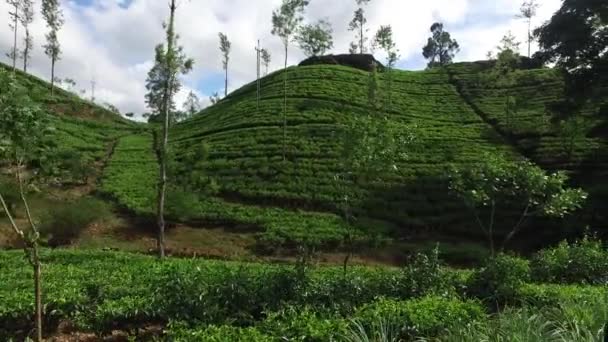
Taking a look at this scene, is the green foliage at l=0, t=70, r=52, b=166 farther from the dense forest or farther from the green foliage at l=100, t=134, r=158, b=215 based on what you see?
the green foliage at l=100, t=134, r=158, b=215

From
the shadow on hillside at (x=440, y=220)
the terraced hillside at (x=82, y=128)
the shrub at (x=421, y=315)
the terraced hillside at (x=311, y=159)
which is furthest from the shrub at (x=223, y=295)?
the terraced hillside at (x=82, y=128)

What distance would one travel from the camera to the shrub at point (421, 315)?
9359mm

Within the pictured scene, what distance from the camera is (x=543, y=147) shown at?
159 ft

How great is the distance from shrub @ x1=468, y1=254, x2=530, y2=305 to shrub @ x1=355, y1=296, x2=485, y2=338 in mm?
2003

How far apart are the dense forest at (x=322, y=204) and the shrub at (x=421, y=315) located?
0.04m

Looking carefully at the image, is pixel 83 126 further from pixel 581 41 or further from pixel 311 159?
pixel 581 41

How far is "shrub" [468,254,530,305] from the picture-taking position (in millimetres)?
12531

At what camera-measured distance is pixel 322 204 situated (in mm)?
40000

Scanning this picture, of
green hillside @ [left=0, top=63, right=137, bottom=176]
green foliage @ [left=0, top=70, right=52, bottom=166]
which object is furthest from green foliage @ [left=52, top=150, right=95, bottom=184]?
green foliage @ [left=0, top=70, right=52, bottom=166]

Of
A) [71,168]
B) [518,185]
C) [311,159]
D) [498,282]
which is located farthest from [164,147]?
[311,159]

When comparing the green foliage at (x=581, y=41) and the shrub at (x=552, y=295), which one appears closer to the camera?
the shrub at (x=552, y=295)

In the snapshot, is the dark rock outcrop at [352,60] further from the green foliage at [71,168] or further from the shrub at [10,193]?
the shrub at [10,193]

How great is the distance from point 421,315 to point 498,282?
386 cm

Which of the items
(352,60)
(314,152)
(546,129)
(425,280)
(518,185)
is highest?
(352,60)
